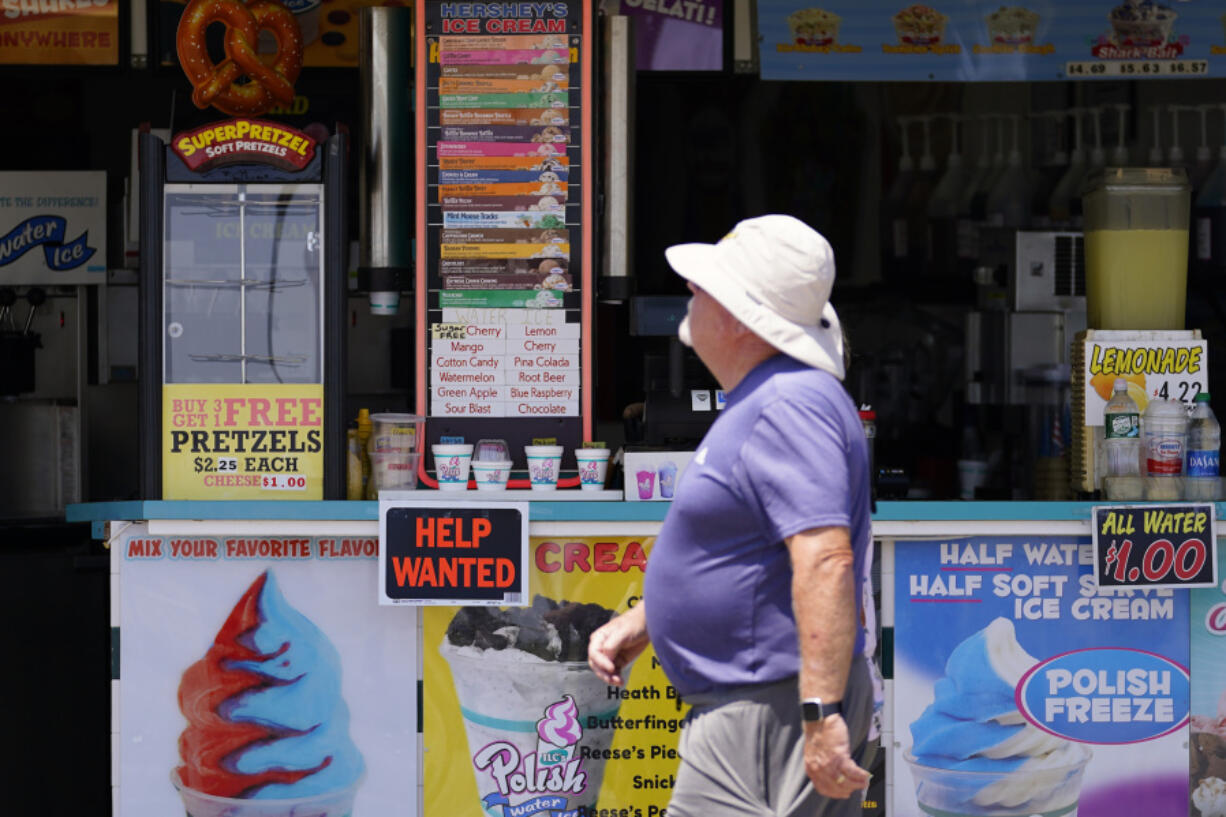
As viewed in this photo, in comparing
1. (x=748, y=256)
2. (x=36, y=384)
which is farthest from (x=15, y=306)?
(x=748, y=256)

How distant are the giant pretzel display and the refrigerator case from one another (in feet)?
1.07

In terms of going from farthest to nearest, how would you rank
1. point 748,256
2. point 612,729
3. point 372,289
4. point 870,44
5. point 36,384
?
point 36,384
point 870,44
point 372,289
point 612,729
point 748,256

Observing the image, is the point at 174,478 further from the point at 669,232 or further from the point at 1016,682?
the point at 669,232

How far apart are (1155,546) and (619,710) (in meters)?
1.72

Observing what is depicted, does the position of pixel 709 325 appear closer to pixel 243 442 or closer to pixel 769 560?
pixel 769 560

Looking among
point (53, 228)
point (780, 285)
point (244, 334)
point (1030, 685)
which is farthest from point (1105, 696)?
point (53, 228)

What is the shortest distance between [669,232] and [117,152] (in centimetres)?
283

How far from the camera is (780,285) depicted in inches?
117

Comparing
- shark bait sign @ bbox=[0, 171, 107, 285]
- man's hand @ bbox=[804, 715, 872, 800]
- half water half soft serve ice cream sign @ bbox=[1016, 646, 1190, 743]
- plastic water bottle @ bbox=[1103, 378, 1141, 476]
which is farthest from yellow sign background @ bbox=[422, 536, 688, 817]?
shark bait sign @ bbox=[0, 171, 107, 285]

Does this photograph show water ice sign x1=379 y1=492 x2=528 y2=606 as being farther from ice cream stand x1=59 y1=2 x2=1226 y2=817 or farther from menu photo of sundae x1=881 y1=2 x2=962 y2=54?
menu photo of sundae x1=881 y1=2 x2=962 y2=54

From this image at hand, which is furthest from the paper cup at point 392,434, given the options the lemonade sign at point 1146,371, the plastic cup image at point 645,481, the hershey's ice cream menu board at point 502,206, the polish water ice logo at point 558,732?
the lemonade sign at point 1146,371

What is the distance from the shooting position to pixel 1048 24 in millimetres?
→ 6406

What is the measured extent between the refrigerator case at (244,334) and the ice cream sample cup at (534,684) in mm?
648

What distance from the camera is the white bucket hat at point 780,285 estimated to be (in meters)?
2.98
